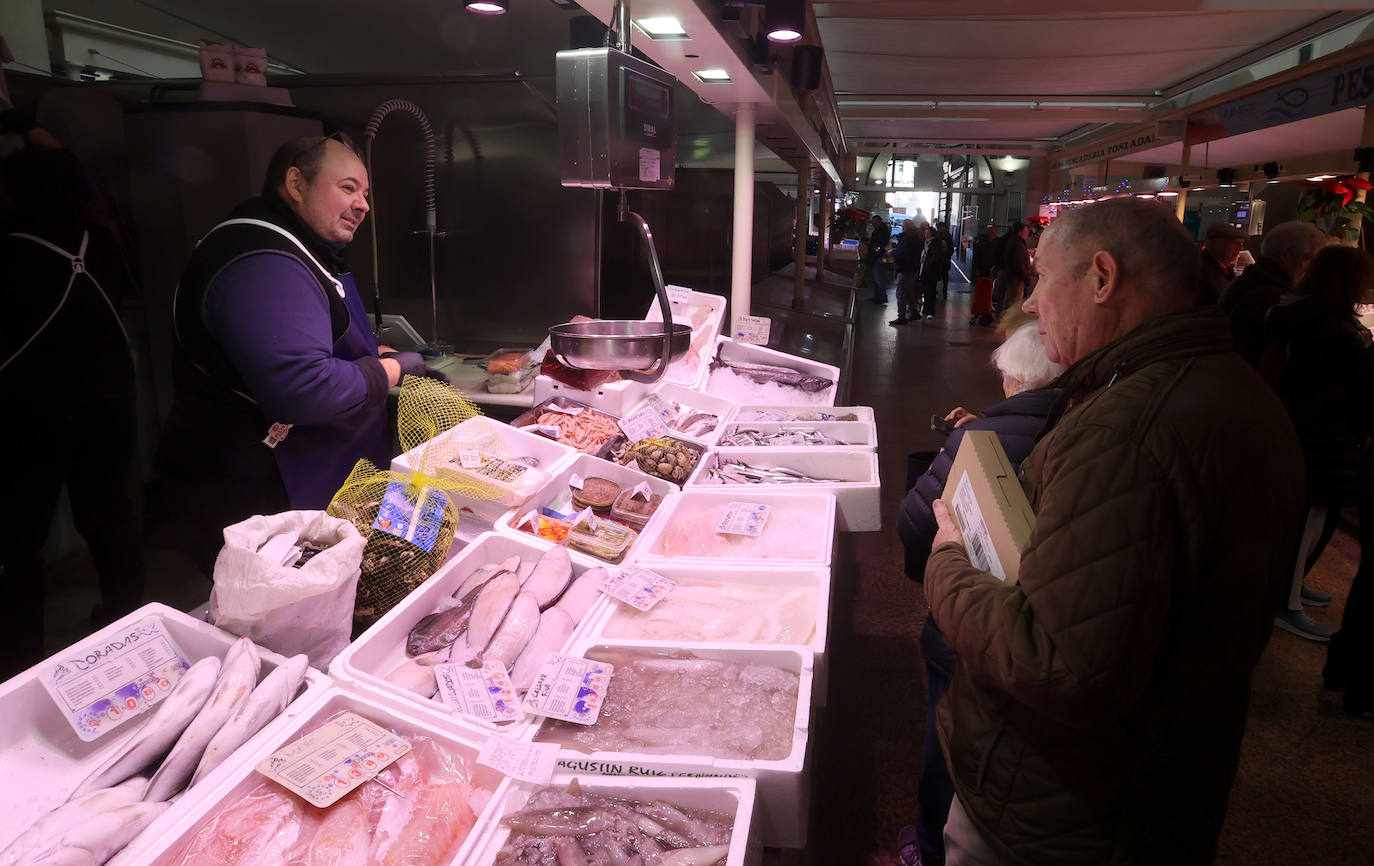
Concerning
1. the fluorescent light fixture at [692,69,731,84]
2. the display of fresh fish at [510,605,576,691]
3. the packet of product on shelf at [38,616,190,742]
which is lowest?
the display of fresh fish at [510,605,576,691]

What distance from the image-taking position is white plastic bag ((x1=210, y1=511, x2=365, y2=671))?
1.63 m

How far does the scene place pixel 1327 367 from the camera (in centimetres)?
381

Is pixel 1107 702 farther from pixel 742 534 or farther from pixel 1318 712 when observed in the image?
pixel 1318 712

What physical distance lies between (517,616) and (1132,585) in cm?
136

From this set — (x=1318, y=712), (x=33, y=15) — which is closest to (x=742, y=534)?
(x=1318, y=712)

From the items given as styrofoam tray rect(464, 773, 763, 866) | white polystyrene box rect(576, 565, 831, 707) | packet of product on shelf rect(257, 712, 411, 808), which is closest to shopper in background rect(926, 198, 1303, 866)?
styrofoam tray rect(464, 773, 763, 866)

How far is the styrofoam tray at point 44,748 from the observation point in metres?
1.42

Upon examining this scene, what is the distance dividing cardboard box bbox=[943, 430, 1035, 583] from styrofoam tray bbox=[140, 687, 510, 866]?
989 millimetres

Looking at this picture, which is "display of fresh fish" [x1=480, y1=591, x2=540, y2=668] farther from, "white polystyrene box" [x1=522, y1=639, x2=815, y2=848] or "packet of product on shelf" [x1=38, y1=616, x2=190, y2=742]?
"packet of product on shelf" [x1=38, y1=616, x2=190, y2=742]

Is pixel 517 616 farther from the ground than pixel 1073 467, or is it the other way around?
pixel 1073 467

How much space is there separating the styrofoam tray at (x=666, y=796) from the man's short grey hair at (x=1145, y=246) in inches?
43.9

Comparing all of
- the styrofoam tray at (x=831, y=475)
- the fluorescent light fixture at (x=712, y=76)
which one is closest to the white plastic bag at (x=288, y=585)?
the styrofoam tray at (x=831, y=475)

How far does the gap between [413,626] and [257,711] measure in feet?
1.62

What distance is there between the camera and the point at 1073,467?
1289 millimetres
